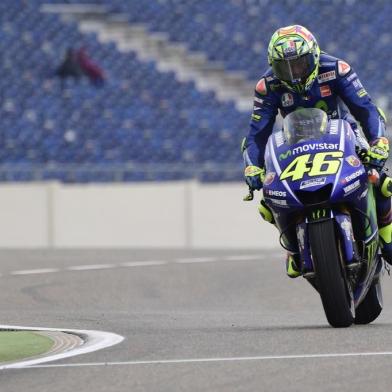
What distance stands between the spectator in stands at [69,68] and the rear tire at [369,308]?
15.6 meters

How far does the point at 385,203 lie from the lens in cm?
909


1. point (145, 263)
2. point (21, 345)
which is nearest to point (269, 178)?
point (21, 345)

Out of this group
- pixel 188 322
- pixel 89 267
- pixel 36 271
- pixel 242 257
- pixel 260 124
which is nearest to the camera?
pixel 260 124

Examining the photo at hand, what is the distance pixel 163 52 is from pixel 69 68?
3048 millimetres

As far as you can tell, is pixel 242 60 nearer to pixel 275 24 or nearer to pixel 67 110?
pixel 275 24

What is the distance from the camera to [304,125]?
857cm

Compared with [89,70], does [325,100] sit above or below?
below

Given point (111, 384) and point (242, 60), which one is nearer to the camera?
point (111, 384)

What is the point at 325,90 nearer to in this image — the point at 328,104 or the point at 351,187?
the point at 328,104

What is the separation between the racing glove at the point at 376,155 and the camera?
28.2ft

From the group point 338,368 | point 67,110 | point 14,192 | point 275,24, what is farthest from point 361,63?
point 338,368

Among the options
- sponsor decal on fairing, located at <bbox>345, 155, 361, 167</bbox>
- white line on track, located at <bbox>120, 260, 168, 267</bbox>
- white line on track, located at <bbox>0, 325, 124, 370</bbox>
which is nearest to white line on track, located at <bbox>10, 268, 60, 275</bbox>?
white line on track, located at <bbox>120, 260, 168, 267</bbox>

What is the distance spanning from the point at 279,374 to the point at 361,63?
20.7 m

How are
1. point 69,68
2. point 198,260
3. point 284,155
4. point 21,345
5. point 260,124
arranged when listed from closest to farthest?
1. point 21,345
2. point 284,155
3. point 260,124
4. point 198,260
5. point 69,68
